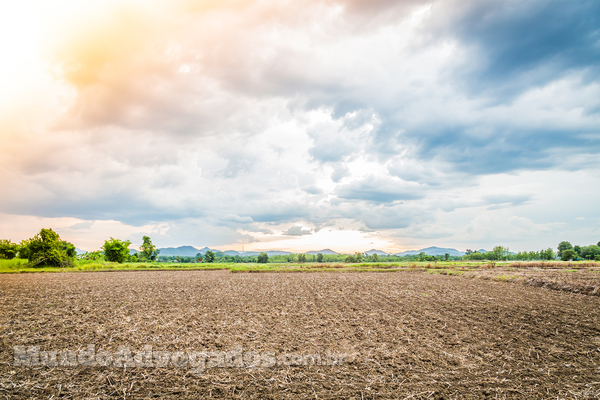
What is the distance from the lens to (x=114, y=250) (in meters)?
71.0

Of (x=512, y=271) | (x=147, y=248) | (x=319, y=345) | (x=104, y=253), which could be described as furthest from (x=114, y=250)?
(x=512, y=271)

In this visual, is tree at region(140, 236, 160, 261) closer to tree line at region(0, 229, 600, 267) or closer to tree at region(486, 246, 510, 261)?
tree line at region(0, 229, 600, 267)

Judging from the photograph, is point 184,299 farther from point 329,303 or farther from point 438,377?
point 438,377

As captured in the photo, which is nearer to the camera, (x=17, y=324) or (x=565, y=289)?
(x=17, y=324)

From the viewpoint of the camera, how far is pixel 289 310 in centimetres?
1453

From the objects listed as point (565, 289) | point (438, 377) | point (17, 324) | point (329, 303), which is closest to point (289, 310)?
point (329, 303)

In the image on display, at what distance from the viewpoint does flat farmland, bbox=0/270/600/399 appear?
647cm

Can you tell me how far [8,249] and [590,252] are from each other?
183474mm

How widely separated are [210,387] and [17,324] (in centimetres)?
1147

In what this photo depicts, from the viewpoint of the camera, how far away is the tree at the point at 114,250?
233 ft

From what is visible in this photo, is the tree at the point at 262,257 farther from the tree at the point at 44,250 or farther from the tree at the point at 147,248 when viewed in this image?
the tree at the point at 44,250

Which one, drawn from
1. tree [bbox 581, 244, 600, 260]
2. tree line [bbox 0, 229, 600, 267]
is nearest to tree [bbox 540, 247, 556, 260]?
tree line [bbox 0, 229, 600, 267]

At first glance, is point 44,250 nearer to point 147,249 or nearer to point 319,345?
point 147,249

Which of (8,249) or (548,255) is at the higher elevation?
(8,249)
